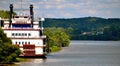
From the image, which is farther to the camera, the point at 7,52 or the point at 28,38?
the point at 28,38

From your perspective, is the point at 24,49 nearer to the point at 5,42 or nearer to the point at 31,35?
the point at 31,35

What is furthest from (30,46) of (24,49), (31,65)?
(31,65)

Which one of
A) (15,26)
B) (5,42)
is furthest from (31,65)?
(15,26)

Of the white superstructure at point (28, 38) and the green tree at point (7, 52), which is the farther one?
the white superstructure at point (28, 38)

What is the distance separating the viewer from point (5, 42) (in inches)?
3506

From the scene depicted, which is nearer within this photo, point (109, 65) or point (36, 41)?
point (109, 65)

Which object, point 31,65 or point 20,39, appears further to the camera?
point 20,39

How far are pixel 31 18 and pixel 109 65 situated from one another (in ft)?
68.4

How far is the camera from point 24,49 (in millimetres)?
100375

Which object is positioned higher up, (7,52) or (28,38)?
(28,38)

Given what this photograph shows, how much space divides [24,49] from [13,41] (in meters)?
2.47

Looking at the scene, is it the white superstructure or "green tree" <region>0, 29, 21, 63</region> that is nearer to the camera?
"green tree" <region>0, 29, 21, 63</region>

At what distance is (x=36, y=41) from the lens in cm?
10069

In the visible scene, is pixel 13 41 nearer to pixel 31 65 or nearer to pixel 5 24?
pixel 5 24
